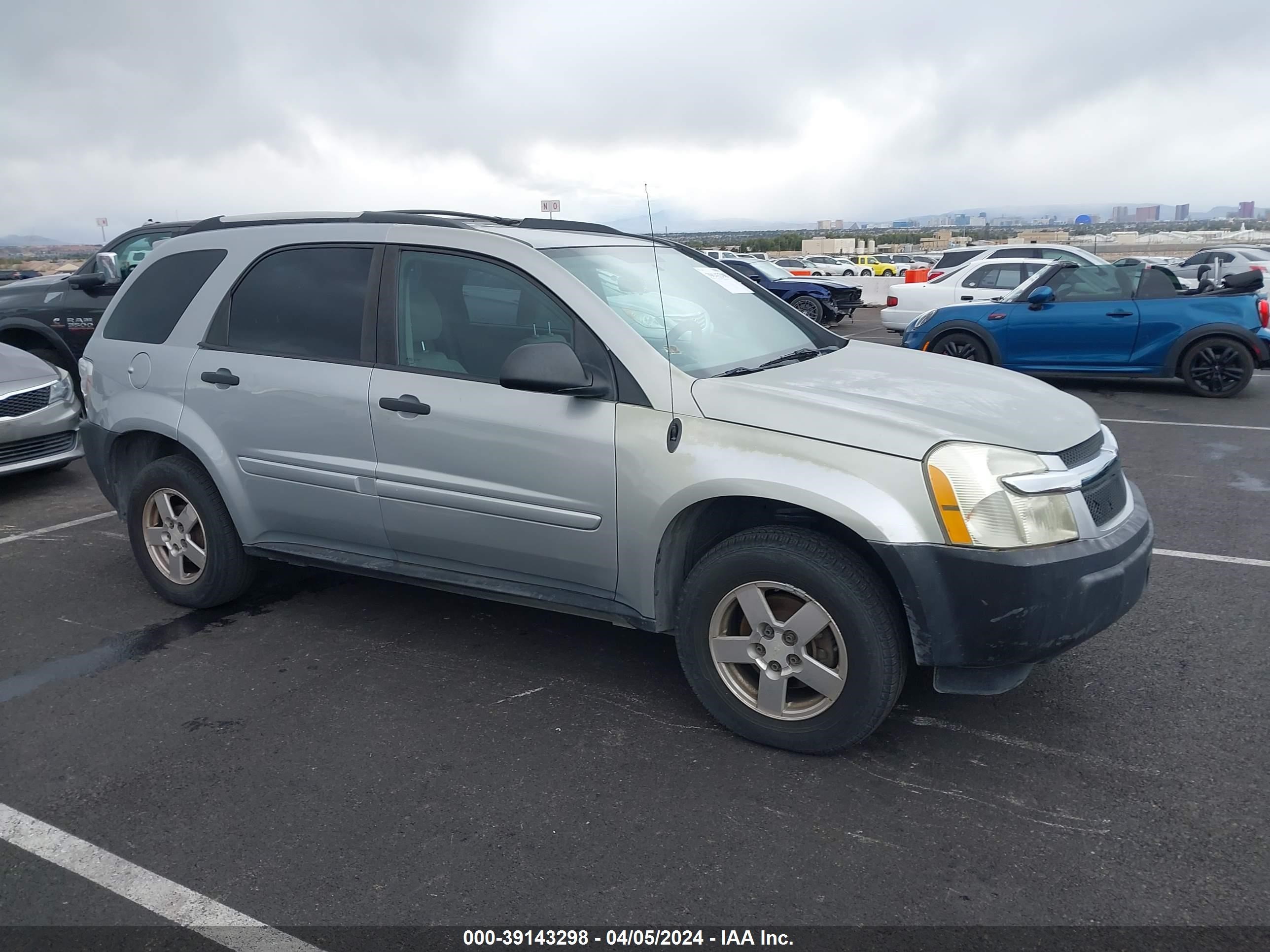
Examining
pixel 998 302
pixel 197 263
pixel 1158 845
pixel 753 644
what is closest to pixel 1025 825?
pixel 1158 845

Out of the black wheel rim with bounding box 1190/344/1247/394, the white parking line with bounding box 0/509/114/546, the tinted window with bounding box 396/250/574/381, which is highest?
the tinted window with bounding box 396/250/574/381

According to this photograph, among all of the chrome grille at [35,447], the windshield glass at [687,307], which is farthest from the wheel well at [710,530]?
the chrome grille at [35,447]

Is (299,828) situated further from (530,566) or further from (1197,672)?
(1197,672)

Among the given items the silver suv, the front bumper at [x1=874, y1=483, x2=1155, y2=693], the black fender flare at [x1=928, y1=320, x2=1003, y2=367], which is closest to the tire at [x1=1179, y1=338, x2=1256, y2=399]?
the black fender flare at [x1=928, y1=320, x2=1003, y2=367]

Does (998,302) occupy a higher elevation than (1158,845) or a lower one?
higher

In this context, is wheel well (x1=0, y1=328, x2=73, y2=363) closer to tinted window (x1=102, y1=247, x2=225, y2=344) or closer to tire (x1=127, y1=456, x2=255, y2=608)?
tinted window (x1=102, y1=247, x2=225, y2=344)

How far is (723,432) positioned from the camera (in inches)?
136

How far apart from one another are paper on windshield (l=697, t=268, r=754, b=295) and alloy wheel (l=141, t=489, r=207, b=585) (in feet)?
8.84

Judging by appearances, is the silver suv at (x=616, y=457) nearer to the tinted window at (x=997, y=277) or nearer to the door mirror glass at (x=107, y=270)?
the door mirror glass at (x=107, y=270)

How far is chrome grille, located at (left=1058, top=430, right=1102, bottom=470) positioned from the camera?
3.36m

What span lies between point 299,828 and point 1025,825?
2.21m

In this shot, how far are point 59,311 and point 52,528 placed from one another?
452cm

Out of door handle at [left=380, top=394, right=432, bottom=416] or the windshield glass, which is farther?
door handle at [left=380, top=394, right=432, bottom=416]

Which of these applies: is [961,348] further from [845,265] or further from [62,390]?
[845,265]
